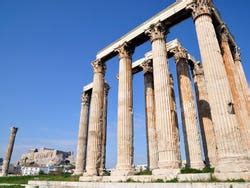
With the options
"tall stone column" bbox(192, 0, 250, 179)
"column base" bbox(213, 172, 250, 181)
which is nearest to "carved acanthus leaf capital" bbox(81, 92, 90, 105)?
"tall stone column" bbox(192, 0, 250, 179)

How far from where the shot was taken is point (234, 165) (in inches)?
460

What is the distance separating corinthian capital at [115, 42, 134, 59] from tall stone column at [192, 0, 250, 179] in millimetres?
7841

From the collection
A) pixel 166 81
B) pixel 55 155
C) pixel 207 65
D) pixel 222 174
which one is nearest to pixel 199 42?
pixel 207 65

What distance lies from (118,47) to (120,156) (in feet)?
36.5

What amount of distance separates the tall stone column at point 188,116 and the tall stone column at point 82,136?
15247 mm

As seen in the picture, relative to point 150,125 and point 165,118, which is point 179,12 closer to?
point 165,118

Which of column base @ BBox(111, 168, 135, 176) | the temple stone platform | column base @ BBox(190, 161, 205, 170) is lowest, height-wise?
the temple stone platform

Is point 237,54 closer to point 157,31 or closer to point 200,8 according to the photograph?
point 200,8

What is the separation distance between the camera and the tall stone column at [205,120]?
2125cm

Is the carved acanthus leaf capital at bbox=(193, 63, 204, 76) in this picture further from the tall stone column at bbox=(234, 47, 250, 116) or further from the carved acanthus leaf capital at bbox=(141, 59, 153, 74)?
the carved acanthus leaf capital at bbox=(141, 59, 153, 74)

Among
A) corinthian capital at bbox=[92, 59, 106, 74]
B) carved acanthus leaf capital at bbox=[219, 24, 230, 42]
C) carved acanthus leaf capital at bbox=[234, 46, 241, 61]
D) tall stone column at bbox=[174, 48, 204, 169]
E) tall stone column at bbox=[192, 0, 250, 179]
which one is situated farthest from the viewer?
corinthian capital at bbox=[92, 59, 106, 74]

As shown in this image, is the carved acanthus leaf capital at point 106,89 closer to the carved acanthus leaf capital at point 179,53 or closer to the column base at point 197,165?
the carved acanthus leaf capital at point 179,53

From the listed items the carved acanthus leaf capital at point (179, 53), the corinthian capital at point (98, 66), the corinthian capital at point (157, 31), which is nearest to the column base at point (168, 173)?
the corinthian capital at point (157, 31)

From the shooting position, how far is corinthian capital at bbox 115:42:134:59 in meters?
22.8
